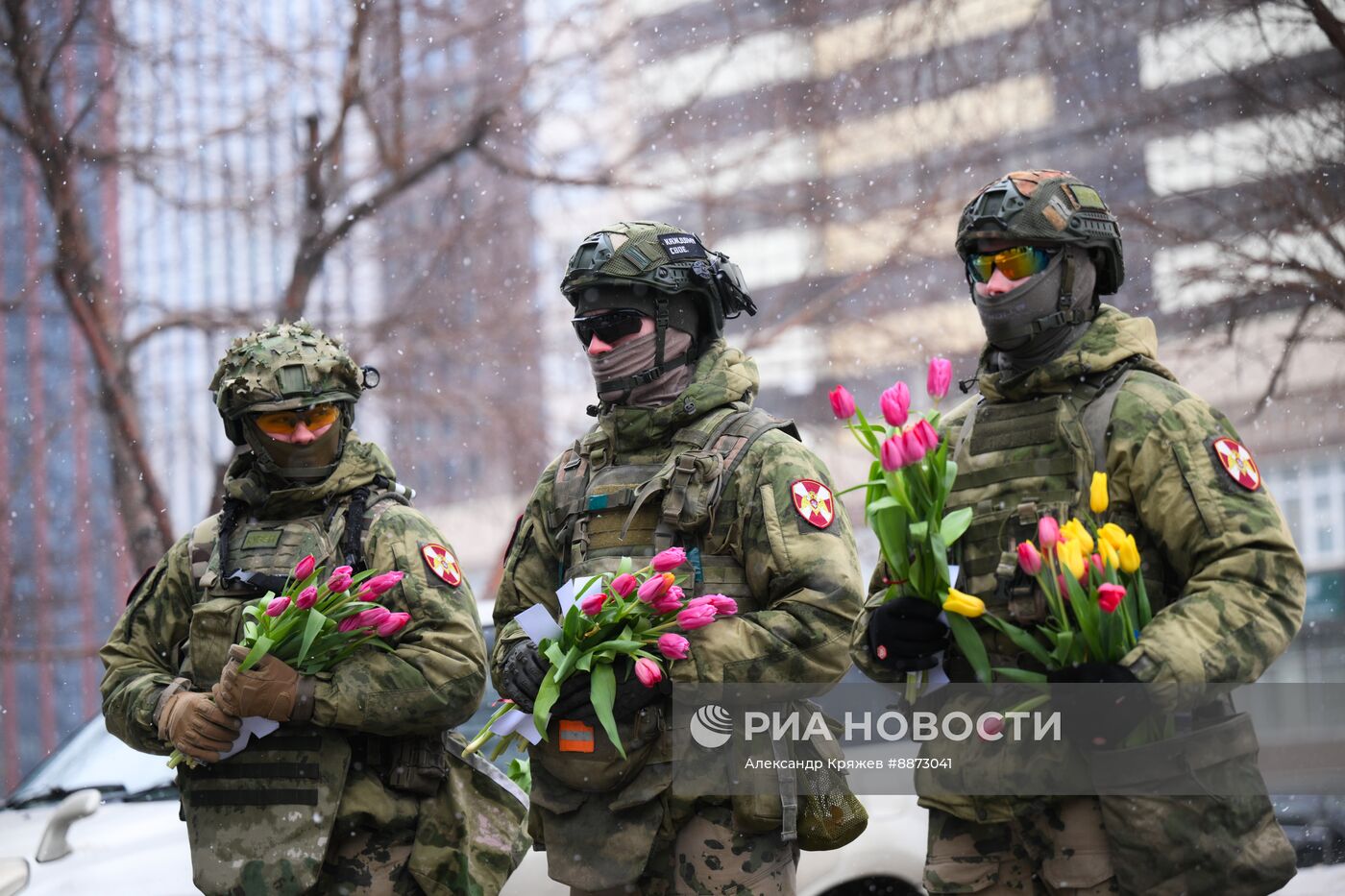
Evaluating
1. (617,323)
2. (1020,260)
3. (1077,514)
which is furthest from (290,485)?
(1077,514)

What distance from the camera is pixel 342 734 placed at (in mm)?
4582

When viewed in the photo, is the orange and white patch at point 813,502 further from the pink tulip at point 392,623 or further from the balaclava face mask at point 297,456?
the balaclava face mask at point 297,456

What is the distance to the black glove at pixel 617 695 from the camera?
3.99 metres

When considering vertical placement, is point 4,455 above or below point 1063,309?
below

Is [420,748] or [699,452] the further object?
[420,748]

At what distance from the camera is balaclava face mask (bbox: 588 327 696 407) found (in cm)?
439

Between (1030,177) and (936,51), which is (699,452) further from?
(936,51)

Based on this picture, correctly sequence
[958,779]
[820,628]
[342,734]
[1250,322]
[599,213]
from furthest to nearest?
[599,213] < [1250,322] < [342,734] < [820,628] < [958,779]

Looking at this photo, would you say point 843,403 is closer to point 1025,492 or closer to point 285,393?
point 1025,492

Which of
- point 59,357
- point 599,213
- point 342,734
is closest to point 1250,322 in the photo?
point 599,213

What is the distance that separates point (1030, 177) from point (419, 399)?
8546 mm

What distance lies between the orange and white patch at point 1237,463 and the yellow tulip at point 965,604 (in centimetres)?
64

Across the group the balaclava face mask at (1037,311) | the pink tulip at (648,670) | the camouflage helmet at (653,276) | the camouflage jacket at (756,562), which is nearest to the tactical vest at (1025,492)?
the balaclava face mask at (1037,311)

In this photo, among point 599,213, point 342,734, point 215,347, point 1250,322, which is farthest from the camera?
point 599,213
